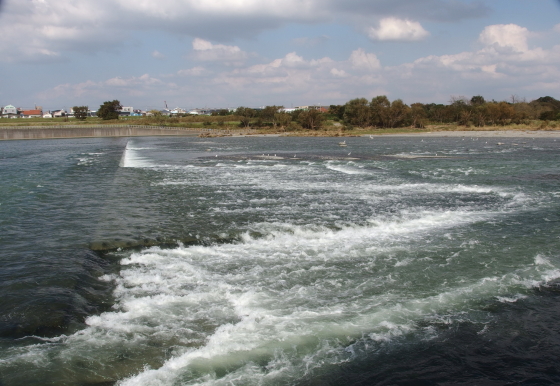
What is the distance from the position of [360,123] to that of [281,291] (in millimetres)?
106377

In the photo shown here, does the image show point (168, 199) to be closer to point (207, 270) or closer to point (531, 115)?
point (207, 270)

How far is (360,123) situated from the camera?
11212 centimetres

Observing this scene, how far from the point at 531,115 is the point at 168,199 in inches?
4441

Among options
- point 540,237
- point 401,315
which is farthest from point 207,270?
point 540,237

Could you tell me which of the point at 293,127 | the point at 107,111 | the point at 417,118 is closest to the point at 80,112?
the point at 107,111

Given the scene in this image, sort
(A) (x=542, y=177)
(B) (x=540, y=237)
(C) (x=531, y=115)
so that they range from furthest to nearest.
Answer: (C) (x=531, y=115) < (A) (x=542, y=177) < (B) (x=540, y=237)

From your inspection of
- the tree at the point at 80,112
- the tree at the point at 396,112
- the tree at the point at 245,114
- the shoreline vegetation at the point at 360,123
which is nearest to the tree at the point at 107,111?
the shoreline vegetation at the point at 360,123

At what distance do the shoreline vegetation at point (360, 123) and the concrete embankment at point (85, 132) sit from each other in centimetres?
17

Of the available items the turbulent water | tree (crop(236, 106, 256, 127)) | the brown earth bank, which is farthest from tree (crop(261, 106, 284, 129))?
the turbulent water

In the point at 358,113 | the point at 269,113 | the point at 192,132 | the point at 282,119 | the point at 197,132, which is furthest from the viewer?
the point at 269,113

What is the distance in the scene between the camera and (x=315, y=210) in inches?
689

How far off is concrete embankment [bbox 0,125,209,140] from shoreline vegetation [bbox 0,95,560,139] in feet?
0.55

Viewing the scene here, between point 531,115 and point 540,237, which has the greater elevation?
point 531,115

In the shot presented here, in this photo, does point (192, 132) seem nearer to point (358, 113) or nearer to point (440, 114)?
point (358, 113)
